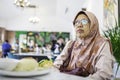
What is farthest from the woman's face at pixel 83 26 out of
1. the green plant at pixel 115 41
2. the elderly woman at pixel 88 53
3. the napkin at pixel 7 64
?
the napkin at pixel 7 64

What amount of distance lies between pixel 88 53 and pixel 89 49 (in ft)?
0.17

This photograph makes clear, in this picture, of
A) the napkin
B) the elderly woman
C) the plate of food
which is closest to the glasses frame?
the elderly woman

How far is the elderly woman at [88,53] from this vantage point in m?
1.75

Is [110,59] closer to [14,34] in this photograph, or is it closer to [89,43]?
[89,43]

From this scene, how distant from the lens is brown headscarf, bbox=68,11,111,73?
1.90m

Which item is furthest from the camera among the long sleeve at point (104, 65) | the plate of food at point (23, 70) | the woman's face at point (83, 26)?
the woman's face at point (83, 26)

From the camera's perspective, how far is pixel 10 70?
3.56ft

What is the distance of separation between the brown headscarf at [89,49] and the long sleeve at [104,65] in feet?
0.27

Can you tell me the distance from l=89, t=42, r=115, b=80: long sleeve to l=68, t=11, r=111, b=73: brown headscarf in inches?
3.2

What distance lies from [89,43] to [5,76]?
1121 millimetres

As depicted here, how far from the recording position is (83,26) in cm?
208

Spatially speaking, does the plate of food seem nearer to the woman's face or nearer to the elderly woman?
the elderly woman

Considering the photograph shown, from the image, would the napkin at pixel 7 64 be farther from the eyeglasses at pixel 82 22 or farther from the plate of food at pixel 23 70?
the eyeglasses at pixel 82 22

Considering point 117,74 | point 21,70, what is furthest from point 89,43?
point 21,70
